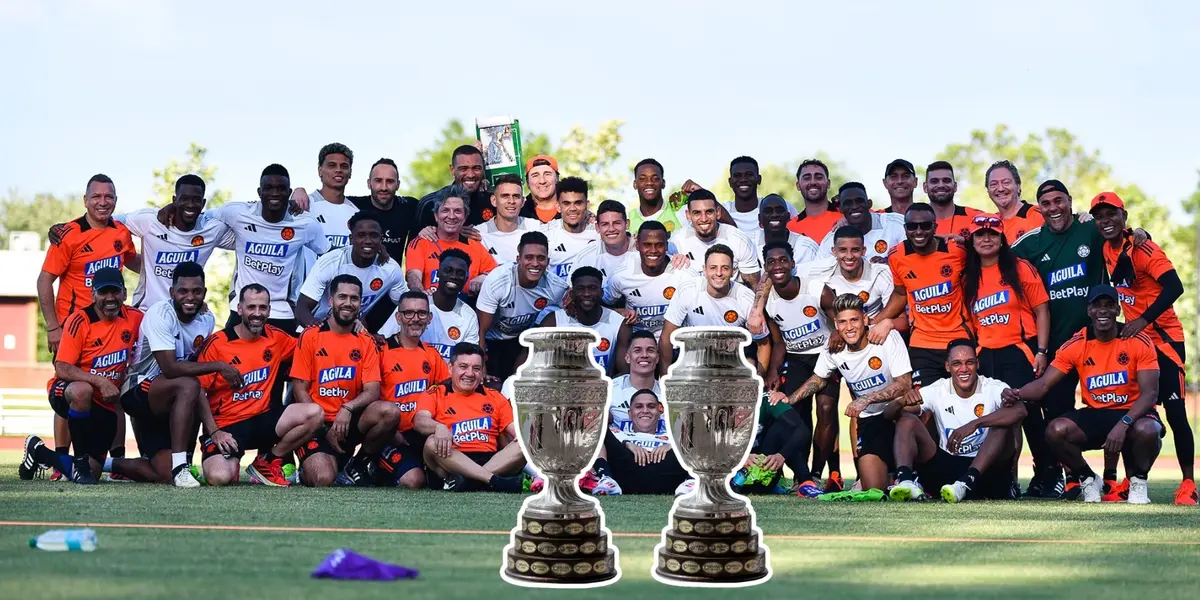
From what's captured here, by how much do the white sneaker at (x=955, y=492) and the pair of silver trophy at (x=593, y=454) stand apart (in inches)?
187

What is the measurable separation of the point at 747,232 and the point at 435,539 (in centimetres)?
575

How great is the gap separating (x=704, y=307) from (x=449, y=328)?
75.3 inches

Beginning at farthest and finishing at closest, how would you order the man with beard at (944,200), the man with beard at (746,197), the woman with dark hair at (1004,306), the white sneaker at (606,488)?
1. the man with beard at (746,197)
2. the man with beard at (944,200)
3. the woman with dark hair at (1004,306)
4. the white sneaker at (606,488)

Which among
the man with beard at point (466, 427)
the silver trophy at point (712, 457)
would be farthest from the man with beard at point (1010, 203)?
the silver trophy at point (712, 457)

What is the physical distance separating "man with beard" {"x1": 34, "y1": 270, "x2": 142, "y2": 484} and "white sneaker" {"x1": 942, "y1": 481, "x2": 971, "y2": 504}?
228 inches

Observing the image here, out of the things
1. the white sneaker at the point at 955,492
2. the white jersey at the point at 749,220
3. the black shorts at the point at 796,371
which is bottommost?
the white sneaker at the point at 955,492

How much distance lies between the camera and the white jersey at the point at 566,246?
1118 cm

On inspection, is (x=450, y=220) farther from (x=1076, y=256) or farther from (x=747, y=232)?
(x=1076, y=256)

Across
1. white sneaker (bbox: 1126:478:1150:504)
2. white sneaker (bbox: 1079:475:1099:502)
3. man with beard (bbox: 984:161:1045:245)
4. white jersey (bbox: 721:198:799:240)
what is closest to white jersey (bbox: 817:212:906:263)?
white jersey (bbox: 721:198:799:240)

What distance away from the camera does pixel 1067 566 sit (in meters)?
5.77

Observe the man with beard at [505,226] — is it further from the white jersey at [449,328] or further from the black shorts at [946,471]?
the black shorts at [946,471]

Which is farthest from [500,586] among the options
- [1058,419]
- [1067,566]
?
[1058,419]

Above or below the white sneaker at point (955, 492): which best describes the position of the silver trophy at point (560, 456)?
above

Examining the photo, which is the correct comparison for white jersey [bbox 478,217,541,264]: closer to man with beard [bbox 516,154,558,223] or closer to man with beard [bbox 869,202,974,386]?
man with beard [bbox 516,154,558,223]
